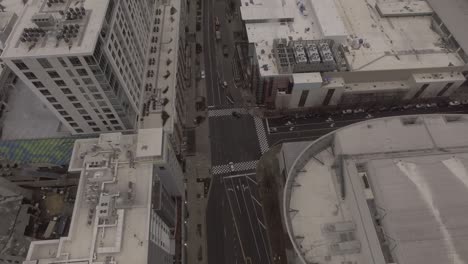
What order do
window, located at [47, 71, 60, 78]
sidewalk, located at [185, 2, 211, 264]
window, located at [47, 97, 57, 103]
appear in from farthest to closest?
sidewalk, located at [185, 2, 211, 264], window, located at [47, 97, 57, 103], window, located at [47, 71, 60, 78]

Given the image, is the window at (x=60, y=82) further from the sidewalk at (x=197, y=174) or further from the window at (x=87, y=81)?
the sidewalk at (x=197, y=174)

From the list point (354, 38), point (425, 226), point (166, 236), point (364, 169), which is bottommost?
point (425, 226)

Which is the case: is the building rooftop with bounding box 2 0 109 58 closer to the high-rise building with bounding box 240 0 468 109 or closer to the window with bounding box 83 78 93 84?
the window with bounding box 83 78 93 84

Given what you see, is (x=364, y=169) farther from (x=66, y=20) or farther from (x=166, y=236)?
(x=66, y=20)

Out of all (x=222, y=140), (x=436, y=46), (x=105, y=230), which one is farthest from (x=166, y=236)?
(x=436, y=46)

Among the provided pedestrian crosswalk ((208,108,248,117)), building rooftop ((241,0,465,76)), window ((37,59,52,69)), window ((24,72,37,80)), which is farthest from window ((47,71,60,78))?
building rooftop ((241,0,465,76))

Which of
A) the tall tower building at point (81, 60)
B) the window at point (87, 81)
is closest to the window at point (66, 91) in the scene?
the tall tower building at point (81, 60)
